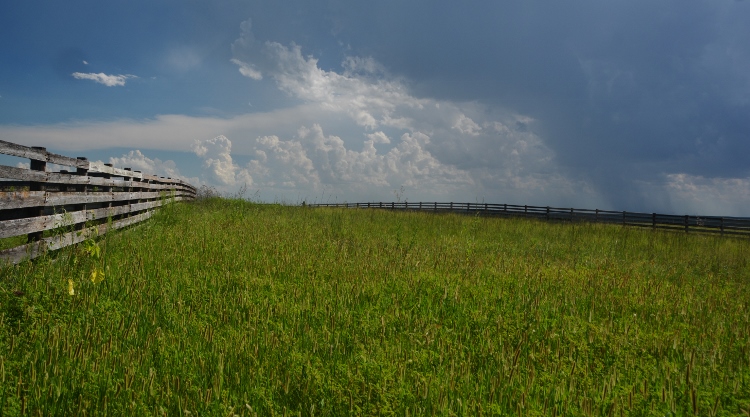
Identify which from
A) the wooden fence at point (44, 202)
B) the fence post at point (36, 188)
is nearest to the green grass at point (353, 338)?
the wooden fence at point (44, 202)

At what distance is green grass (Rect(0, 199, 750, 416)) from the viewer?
2.83m

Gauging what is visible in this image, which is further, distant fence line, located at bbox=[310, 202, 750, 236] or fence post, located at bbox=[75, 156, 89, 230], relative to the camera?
distant fence line, located at bbox=[310, 202, 750, 236]

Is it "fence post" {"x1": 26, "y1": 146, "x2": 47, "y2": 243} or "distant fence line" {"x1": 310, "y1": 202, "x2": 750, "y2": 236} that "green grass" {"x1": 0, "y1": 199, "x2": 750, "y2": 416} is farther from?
"distant fence line" {"x1": 310, "y1": 202, "x2": 750, "y2": 236}

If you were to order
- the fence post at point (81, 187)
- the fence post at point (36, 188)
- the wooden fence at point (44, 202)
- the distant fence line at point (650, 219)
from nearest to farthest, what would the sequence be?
the wooden fence at point (44, 202) < the fence post at point (36, 188) < the fence post at point (81, 187) < the distant fence line at point (650, 219)

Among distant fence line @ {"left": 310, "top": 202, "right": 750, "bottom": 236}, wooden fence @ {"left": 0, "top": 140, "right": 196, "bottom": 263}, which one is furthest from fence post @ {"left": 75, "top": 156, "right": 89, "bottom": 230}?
distant fence line @ {"left": 310, "top": 202, "right": 750, "bottom": 236}

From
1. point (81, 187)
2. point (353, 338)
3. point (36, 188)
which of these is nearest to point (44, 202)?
point (36, 188)

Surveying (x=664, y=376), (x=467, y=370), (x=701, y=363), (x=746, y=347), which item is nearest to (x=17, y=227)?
(x=467, y=370)

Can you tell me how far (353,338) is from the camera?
3.83 metres

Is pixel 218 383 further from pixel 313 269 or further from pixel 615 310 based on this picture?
pixel 615 310

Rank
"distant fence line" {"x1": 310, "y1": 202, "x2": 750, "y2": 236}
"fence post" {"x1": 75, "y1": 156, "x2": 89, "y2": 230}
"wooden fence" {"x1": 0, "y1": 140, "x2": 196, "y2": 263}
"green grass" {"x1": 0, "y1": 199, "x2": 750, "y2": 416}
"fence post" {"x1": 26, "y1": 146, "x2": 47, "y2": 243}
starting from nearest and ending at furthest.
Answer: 1. "green grass" {"x1": 0, "y1": 199, "x2": 750, "y2": 416}
2. "wooden fence" {"x1": 0, "y1": 140, "x2": 196, "y2": 263}
3. "fence post" {"x1": 26, "y1": 146, "x2": 47, "y2": 243}
4. "fence post" {"x1": 75, "y1": 156, "x2": 89, "y2": 230}
5. "distant fence line" {"x1": 310, "y1": 202, "x2": 750, "y2": 236}

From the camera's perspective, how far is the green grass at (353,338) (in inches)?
111

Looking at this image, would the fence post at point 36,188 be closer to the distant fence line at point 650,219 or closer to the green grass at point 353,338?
the green grass at point 353,338

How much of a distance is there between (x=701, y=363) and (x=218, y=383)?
395 cm

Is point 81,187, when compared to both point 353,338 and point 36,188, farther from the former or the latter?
point 353,338
